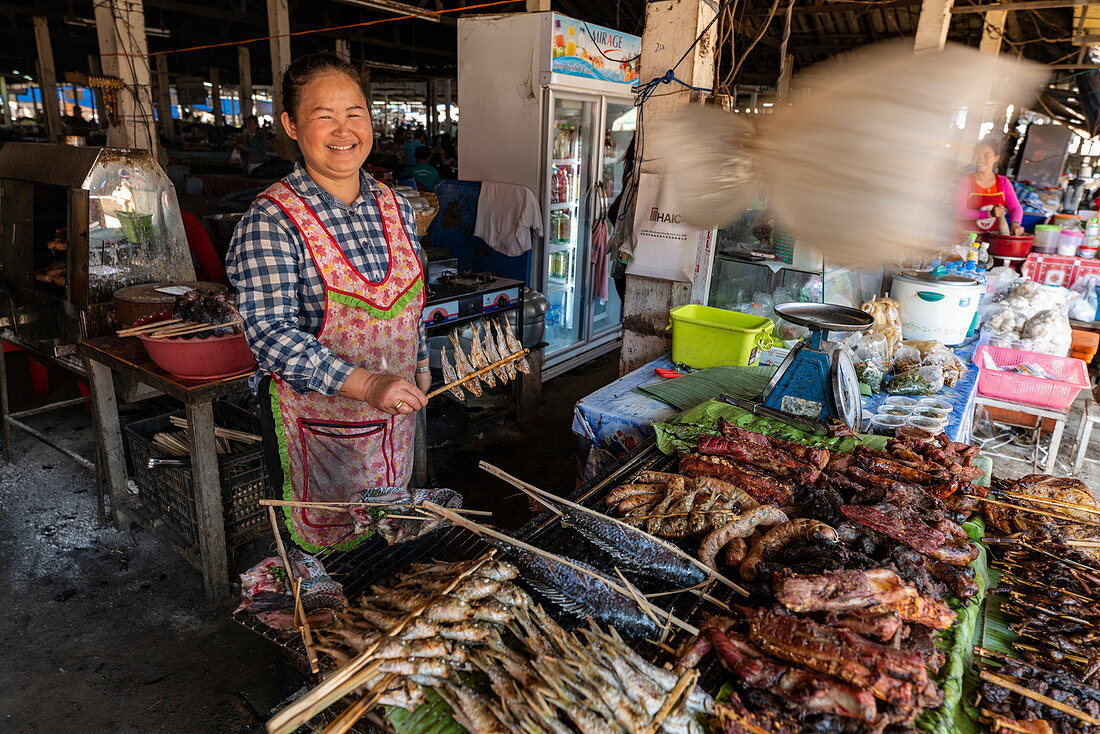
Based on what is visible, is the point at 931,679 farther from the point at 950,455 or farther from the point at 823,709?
the point at 950,455

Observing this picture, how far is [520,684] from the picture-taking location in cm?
158

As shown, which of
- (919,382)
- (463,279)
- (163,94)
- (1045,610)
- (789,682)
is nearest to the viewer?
(789,682)

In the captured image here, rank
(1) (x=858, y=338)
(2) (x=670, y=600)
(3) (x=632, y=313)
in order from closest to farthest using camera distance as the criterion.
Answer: (2) (x=670, y=600)
(1) (x=858, y=338)
(3) (x=632, y=313)

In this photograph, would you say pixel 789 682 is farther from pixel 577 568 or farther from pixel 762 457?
pixel 762 457

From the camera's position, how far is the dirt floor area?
2.99 metres

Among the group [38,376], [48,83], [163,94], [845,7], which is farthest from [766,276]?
[163,94]

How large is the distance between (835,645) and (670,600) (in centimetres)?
47

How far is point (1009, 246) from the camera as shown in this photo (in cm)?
686

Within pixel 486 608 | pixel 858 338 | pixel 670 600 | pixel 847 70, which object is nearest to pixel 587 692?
pixel 486 608

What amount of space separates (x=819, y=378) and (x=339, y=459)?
2257 millimetres

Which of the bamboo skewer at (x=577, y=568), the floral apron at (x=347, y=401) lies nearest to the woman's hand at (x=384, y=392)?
the floral apron at (x=347, y=401)

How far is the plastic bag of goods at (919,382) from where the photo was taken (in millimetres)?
3799

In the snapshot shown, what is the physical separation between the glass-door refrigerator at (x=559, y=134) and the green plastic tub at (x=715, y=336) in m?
3.19

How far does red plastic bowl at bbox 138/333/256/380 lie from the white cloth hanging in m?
3.77
